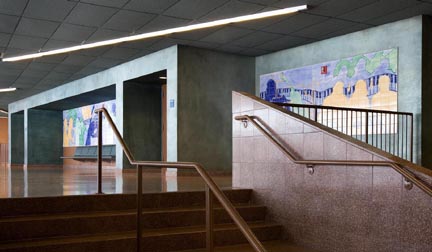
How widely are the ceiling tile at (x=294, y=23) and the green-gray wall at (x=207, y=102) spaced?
84.7 inches

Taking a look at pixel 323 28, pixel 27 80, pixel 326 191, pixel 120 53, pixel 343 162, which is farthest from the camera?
pixel 27 80

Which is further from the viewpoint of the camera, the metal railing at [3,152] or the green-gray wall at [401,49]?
the metal railing at [3,152]

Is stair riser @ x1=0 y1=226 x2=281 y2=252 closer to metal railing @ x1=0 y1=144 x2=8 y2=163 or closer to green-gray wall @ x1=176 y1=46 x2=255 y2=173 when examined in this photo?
green-gray wall @ x1=176 y1=46 x2=255 y2=173

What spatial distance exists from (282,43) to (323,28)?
1.36 m

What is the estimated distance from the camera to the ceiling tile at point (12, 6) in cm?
686

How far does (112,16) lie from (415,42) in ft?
17.2

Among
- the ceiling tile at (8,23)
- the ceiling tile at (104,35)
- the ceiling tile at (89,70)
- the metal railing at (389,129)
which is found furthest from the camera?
the ceiling tile at (89,70)

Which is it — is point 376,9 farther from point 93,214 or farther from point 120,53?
point 120,53

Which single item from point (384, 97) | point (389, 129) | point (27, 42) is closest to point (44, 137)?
point (27, 42)

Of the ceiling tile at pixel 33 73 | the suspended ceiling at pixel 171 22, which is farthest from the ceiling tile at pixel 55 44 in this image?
the ceiling tile at pixel 33 73

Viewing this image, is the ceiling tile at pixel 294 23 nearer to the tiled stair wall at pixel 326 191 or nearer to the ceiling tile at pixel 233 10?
the ceiling tile at pixel 233 10

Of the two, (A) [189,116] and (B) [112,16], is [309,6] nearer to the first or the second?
(B) [112,16]

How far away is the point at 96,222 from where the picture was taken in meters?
4.19

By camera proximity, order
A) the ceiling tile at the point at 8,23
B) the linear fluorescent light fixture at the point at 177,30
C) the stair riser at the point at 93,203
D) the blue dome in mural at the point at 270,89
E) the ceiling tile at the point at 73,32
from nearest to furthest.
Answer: the stair riser at the point at 93,203 < the linear fluorescent light fixture at the point at 177,30 < the ceiling tile at the point at 8,23 < the ceiling tile at the point at 73,32 < the blue dome in mural at the point at 270,89
